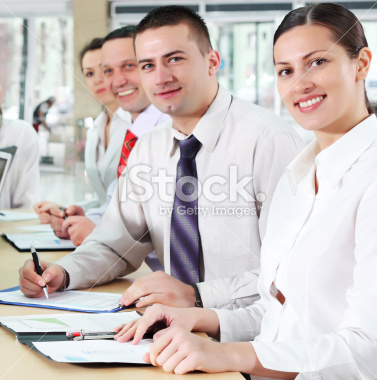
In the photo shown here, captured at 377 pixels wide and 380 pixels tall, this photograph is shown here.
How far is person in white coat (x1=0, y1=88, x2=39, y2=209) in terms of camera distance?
3.05 meters

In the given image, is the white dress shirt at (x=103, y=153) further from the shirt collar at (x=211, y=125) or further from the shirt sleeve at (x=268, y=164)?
the shirt sleeve at (x=268, y=164)

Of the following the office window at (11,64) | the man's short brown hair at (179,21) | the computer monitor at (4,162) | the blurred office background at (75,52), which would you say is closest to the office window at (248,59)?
the blurred office background at (75,52)

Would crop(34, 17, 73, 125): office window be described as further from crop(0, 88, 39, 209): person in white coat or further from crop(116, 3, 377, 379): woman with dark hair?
crop(116, 3, 377, 379): woman with dark hair

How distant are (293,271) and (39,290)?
0.63 m

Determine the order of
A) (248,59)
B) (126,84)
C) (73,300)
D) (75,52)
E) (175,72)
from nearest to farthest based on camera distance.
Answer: (73,300) → (175,72) → (126,84) → (248,59) → (75,52)

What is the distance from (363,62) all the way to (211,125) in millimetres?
634

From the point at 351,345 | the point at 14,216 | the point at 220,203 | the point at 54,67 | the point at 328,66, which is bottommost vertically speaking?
the point at 14,216

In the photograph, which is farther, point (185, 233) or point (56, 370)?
point (185, 233)

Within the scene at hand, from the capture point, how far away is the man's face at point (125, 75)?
8.94ft

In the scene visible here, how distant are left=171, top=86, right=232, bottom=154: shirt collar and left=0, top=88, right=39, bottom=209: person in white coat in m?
1.51

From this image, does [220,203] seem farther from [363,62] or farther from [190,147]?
[363,62]

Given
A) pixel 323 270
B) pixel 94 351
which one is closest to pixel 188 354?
pixel 94 351

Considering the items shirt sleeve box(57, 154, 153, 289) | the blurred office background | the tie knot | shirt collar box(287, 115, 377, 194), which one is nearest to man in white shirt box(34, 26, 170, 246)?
shirt sleeve box(57, 154, 153, 289)

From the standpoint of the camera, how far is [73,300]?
137 cm
